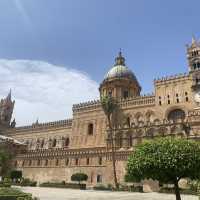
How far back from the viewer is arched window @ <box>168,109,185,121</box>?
46544mm

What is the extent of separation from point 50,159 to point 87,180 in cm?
1088

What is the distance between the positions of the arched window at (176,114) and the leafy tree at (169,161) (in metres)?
27.1

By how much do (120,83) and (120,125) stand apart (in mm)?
12034

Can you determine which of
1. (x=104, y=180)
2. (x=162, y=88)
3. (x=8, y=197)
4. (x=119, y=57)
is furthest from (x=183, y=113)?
(x=8, y=197)

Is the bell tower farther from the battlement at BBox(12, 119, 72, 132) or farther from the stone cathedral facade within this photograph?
the battlement at BBox(12, 119, 72, 132)

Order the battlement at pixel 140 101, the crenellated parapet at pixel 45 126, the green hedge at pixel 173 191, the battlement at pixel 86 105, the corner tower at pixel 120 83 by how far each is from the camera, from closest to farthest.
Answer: the green hedge at pixel 173 191 → the battlement at pixel 140 101 → the battlement at pixel 86 105 → the corner tower at pixel 120 83 → the crenellated parapet at pixel 45 126

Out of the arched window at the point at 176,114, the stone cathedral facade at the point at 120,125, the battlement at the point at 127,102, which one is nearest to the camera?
the stone cathedral facade at the point at 120,125

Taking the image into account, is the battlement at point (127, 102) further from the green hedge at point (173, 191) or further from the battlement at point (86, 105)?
the green hedge at point (173, 191)

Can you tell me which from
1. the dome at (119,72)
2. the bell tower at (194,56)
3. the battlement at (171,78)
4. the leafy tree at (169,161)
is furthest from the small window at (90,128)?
the leafy tree at (169,161)

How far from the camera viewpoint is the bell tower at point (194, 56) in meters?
47.2

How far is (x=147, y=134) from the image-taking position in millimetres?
45594

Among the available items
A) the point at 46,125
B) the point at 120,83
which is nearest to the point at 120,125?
the point at 120,83

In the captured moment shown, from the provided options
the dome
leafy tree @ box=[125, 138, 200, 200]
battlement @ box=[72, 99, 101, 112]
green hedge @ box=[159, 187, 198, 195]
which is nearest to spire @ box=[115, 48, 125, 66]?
the dome

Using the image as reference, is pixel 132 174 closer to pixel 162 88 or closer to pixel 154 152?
pixel 154 152
